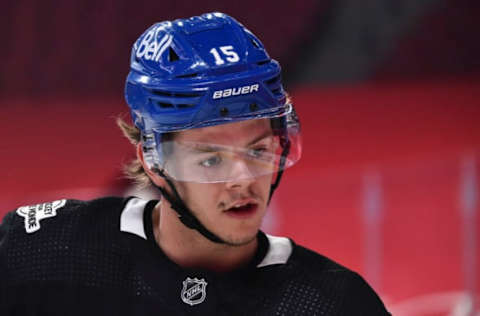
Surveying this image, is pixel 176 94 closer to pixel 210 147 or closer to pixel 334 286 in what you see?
pixel 210 147

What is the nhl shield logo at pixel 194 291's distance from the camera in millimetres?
2209

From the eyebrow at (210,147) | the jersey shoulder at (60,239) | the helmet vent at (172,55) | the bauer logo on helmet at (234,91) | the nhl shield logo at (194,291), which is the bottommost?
the nhl shield logo at (194,291)

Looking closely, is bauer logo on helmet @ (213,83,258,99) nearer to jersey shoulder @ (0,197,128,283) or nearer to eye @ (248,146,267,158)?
eye @ (248,146,267,158)

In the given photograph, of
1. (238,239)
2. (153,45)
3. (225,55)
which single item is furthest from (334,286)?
(153,45)

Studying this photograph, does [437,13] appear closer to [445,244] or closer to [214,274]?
[445,244]

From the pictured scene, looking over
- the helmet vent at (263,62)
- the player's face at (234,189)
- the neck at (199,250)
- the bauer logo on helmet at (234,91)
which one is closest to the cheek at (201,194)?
the player's face at (234,189)

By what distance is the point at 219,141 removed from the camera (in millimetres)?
2100

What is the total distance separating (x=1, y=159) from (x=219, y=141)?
5.32 metres

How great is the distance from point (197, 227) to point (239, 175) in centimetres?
20

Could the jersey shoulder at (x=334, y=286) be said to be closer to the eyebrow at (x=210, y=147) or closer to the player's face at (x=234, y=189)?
the player's face at (x=234, y=189)

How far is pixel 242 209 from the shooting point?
6.96 feet

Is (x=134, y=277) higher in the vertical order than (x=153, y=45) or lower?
lower

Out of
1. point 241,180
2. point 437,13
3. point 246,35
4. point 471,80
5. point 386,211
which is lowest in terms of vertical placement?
point 471,80

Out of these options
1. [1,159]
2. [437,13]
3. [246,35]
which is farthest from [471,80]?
[246,35]
